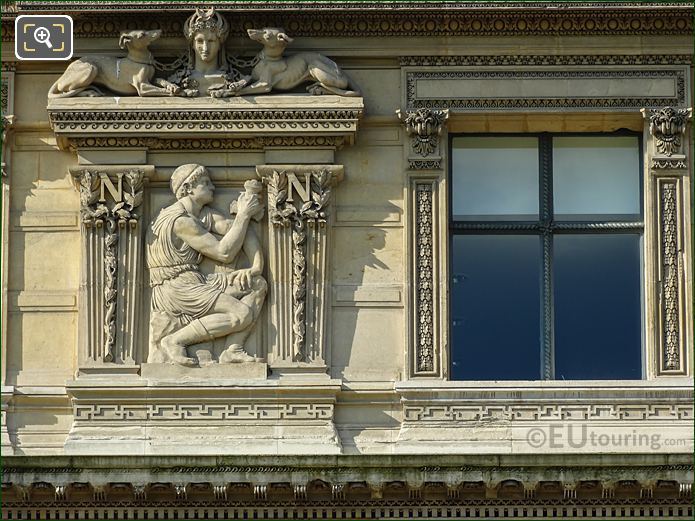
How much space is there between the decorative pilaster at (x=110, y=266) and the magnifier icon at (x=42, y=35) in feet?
5.49

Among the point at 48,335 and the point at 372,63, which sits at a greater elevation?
the point at 372,63

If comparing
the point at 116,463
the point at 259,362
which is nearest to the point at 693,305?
the point at 259,362

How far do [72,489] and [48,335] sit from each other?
223 centimetres

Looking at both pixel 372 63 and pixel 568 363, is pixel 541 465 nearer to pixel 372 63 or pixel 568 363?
pixel 568 363

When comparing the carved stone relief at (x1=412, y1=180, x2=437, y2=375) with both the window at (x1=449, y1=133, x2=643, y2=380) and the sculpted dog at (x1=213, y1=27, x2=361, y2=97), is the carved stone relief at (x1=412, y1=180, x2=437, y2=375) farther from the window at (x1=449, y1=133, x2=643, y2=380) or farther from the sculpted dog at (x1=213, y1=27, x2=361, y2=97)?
the sculpted dog at (x1=213, y1=27, x2=361, y2=97)

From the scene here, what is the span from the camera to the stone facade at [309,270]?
29.1m

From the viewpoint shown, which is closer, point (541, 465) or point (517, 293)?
point (541, 465)

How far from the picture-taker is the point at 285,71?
30.9 meters

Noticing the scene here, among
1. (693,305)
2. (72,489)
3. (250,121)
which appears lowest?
(72,489)

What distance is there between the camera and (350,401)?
30.1 metres

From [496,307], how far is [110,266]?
174 inches

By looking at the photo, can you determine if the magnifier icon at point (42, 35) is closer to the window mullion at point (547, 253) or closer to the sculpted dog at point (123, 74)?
the sculpted dog at point (123, 74)

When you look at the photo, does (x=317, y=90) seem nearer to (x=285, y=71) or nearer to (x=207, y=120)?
(x=285, y=71)

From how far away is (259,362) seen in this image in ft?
98.7
